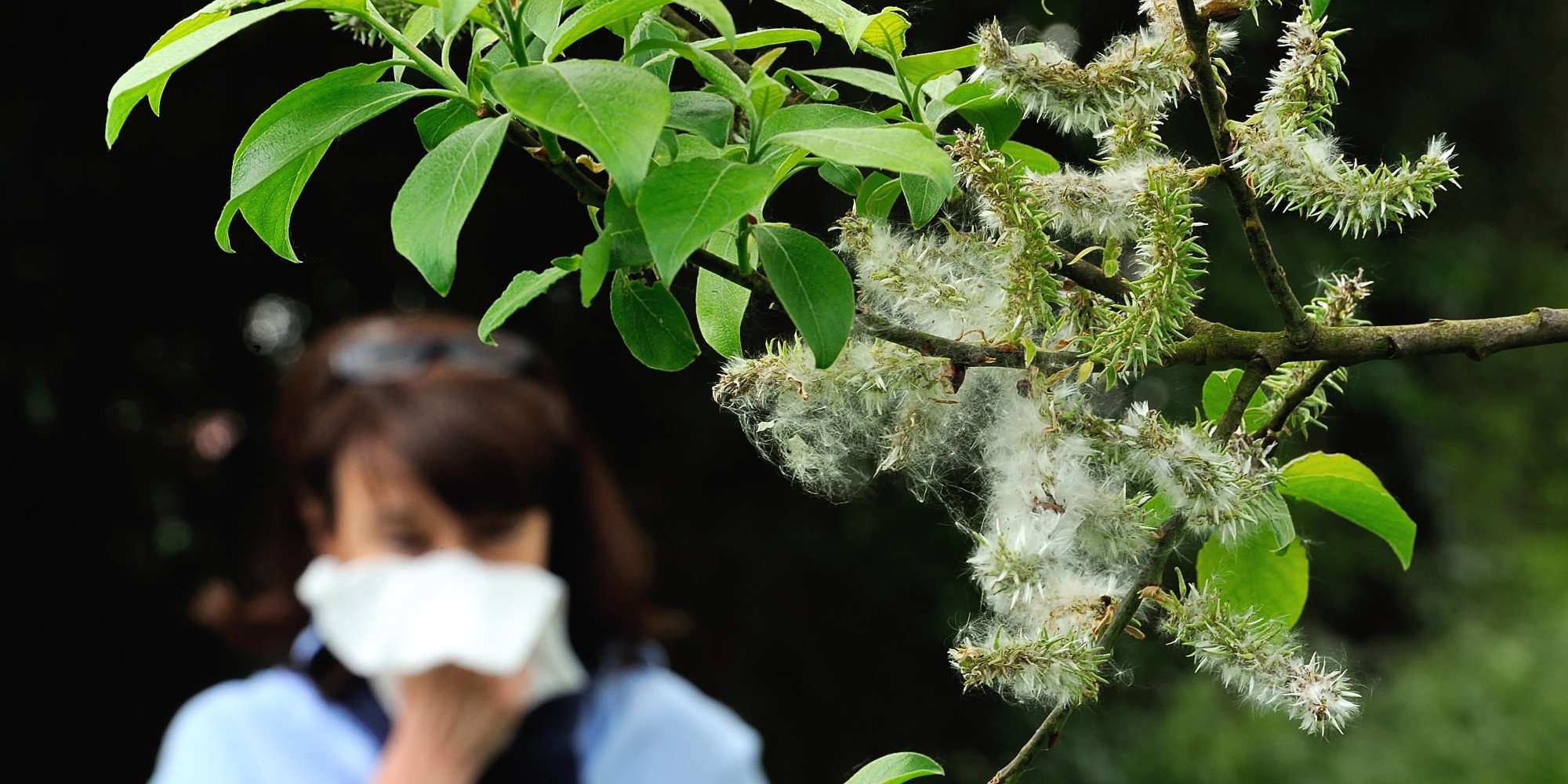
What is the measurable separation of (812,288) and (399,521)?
71.6 inches

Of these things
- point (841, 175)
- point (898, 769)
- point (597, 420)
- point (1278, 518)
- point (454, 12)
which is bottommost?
point (597, 420)

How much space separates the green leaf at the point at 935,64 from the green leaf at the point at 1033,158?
0.26 feet

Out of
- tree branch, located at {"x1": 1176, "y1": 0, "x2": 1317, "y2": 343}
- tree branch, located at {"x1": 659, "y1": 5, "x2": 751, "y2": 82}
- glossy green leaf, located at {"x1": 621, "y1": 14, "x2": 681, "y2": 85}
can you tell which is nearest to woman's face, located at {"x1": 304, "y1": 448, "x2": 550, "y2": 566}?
tree branch, located at {"x1": 659, "y1": 5, "x2": 751, "y2": 82}

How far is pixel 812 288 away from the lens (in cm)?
48

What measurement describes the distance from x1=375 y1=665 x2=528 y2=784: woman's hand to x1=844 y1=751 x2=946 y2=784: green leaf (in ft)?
5.78

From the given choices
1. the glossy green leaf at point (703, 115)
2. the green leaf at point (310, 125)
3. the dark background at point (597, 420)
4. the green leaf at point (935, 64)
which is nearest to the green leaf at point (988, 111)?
the green leaf at point (935, 64)

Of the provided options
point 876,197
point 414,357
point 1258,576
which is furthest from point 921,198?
point 414,357

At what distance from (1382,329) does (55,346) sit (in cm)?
279

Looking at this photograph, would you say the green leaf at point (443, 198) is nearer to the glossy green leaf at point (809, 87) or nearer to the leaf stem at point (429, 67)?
the leaf stem at point (429, 67)

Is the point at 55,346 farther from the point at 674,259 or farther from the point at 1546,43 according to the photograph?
the point at 1546,43

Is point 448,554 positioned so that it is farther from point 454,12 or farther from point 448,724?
point 454,12

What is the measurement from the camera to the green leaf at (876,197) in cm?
58

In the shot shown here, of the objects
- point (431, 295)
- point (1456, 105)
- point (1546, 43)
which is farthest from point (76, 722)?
point (1546, 43)

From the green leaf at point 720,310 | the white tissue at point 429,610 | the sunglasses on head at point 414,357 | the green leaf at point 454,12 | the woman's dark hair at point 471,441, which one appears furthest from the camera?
the sunglasses on head at point 414,357
